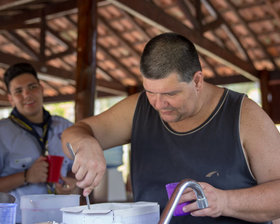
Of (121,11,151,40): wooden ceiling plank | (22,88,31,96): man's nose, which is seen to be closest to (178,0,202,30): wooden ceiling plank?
(121,11,151,40): wooden ceiling plank

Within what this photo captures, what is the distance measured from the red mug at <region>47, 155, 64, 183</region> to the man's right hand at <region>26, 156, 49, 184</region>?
3cm

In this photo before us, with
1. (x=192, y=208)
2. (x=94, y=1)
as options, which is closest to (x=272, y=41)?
(x=94, y=1)

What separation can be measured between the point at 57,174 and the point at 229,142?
1113 millimetres

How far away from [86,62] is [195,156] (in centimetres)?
331

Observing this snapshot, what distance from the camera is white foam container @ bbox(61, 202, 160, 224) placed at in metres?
1.04

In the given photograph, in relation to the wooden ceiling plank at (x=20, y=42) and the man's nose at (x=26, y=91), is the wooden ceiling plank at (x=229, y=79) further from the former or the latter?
the man's nose at (x=26, y=91)

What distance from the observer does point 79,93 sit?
180 inches

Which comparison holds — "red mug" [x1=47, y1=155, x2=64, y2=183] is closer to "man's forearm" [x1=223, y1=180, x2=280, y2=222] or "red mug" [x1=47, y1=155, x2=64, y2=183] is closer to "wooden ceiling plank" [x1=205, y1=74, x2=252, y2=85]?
"man's forearm" [x1=223, y1=180, x2=280, y2=222]

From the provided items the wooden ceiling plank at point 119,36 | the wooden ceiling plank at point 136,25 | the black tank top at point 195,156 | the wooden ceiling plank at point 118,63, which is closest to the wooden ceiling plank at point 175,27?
the wooden ceiling plank at point 136,25

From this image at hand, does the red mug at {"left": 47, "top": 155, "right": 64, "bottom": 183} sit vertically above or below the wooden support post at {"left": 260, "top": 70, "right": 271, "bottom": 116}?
below

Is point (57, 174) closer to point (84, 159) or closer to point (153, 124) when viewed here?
point (153, 124)

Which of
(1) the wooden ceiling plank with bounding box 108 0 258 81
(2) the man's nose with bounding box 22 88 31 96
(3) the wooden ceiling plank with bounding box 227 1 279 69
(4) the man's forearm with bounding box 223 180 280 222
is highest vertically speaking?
(3) the wooden ceiling plank with bounding box 227 1 279 69

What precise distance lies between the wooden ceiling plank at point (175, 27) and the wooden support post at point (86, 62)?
1.45 feet

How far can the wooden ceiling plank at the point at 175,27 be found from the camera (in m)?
4.58
